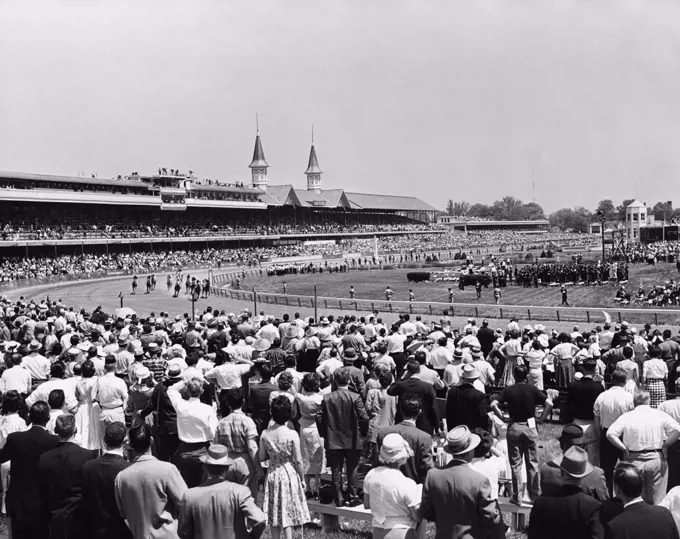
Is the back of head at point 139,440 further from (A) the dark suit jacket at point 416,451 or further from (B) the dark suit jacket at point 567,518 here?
(B) the dark suit jacket at point 567,518

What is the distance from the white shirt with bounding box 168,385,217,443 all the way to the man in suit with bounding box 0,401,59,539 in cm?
147

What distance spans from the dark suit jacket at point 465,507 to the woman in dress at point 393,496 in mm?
300

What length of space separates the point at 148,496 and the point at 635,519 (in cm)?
371

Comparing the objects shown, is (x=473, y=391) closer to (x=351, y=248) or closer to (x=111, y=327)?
(x=111, y=327)

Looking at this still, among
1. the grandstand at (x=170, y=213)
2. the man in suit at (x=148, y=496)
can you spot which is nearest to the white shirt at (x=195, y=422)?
the man in suit at (x=148, y=496)

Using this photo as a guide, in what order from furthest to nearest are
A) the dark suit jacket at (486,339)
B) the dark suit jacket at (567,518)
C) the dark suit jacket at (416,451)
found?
the dark suit jacket at (486,339)
the dark suit jacket at (416,451)
the dark suit jacket at (567,518)

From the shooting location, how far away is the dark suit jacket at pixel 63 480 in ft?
21.4

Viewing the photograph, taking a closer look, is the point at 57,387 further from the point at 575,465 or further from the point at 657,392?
the point at 657,392

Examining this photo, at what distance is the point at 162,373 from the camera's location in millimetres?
10969

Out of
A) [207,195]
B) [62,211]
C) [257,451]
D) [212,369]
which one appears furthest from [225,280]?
[257,451]

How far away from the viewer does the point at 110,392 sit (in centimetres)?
982

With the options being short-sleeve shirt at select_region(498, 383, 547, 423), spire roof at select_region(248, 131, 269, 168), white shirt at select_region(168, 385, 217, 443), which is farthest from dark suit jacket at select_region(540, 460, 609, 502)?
spire roof at select_region(248, 131, 269, 168)

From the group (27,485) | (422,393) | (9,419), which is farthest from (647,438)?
(9,419)

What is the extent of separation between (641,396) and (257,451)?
397cm
